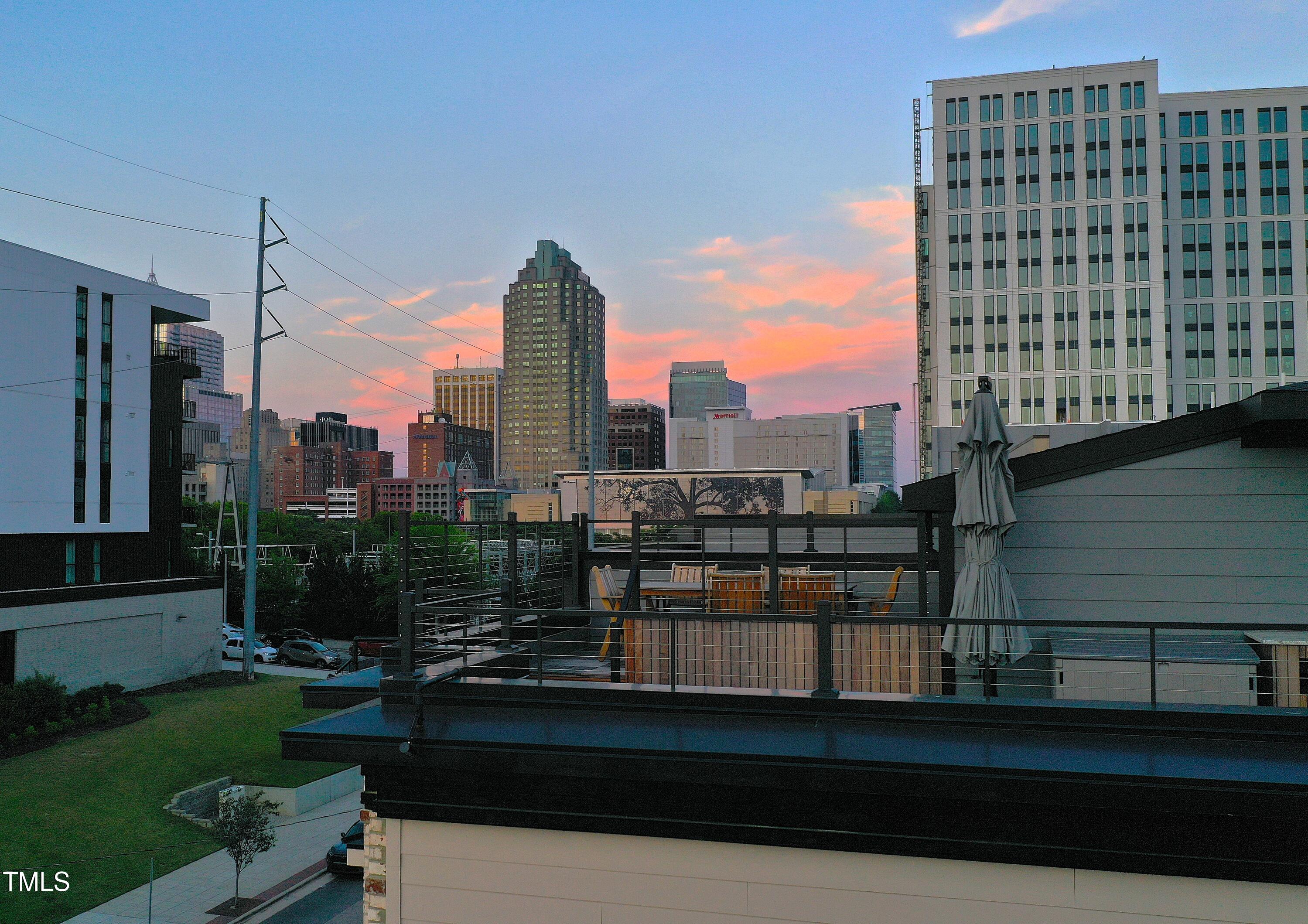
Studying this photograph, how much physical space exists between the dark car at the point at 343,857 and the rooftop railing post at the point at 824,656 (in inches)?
548

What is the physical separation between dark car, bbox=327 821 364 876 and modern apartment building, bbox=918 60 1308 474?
70266 millimetres

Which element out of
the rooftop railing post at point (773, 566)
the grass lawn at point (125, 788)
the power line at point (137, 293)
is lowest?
the grass lawn at point (125, 788)

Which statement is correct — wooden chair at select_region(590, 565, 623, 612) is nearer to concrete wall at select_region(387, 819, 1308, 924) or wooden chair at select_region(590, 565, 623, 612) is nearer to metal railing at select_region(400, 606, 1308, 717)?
metal railing at select_region(400, 606, 1308, 717)

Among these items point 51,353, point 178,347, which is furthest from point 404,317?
point 51,353

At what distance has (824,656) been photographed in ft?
17.1

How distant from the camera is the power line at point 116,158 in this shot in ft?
82.4

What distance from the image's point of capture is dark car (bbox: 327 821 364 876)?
1597 centimetres

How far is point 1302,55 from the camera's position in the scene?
78.6 m

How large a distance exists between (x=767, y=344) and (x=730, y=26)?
7362cm

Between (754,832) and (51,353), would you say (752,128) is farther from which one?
(754,832)

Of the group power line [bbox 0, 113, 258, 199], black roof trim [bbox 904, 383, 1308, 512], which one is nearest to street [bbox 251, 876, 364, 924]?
black roof trim [bbox 904, 383, 1308, 512]

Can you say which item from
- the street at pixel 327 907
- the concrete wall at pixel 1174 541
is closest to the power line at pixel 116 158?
the street at pixel 327 907

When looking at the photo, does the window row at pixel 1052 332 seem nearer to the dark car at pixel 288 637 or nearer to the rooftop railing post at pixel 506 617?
the dark car at pixel 288 637

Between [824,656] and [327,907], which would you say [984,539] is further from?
[327,907]
